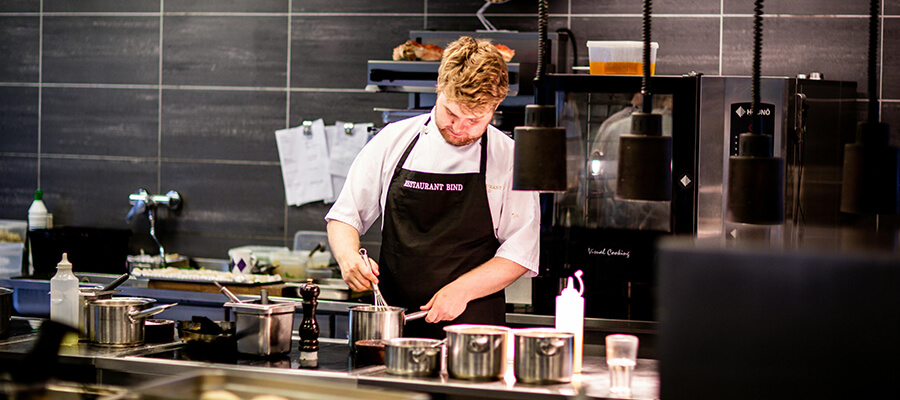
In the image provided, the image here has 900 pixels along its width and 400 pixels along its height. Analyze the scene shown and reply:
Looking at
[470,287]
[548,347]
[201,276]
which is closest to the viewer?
[548,347]

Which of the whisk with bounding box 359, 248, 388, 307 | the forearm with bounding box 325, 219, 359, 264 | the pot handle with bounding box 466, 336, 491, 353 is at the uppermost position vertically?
the forearm with bounding box 325, 219, 359, 264

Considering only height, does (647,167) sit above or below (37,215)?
above

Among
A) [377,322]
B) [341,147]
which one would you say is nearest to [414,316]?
[377,322]

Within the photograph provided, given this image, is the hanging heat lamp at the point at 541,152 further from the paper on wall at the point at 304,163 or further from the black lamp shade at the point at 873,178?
the paper on wall at the point at 304,163

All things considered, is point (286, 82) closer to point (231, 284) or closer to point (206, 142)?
point (206, 142)

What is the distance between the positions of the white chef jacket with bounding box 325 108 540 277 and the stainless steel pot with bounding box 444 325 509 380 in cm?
77

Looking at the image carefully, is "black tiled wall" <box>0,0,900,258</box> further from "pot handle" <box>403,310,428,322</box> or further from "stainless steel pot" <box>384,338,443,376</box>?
"stainless steel pot" <box>384,338,443,376</box>

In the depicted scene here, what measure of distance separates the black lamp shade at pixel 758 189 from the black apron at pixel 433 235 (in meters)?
1.45

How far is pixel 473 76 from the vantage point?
9.09 ft

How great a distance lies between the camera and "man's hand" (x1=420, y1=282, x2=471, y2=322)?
2818mm

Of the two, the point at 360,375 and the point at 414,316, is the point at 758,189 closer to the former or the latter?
the point at 360,375

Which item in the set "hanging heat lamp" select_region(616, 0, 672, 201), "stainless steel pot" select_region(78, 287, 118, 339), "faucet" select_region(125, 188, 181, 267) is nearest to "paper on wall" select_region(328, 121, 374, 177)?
"faucet" select_region(125, 188, 181, 267)

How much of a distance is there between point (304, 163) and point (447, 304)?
228 cm

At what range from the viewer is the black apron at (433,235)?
3.01 metres
